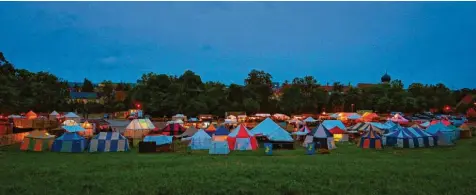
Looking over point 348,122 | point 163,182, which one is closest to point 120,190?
point 163,182

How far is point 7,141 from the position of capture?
109 ft

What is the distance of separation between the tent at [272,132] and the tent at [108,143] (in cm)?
1212

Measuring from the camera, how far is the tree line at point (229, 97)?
249ft

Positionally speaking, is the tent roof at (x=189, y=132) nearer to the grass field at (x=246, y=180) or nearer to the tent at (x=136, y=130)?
the tent at (x=136, y=130)

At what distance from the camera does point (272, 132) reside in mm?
35625

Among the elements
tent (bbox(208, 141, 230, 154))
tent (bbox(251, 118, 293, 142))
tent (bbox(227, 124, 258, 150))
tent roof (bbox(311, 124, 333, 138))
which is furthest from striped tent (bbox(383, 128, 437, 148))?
tent (bbox(208, 141, 230, 154))

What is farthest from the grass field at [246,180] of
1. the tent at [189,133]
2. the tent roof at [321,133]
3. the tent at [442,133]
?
the tent at [189,133]

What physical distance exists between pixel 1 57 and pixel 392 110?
252ft

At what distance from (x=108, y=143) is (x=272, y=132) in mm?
14074

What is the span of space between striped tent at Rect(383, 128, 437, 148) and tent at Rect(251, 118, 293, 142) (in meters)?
8.25

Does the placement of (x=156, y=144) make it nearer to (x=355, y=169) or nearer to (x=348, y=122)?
(x=355, y=169)

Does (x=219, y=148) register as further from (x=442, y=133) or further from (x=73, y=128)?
(x=73, y=128)

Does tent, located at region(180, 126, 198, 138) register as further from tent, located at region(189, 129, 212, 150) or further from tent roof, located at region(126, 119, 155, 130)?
tent, located at region(189, 129, 212, 150)

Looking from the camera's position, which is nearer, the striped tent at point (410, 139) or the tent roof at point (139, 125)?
the striped tent at point (410, 139)
